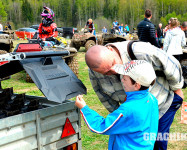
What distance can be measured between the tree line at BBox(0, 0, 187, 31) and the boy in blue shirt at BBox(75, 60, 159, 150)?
64137 mm

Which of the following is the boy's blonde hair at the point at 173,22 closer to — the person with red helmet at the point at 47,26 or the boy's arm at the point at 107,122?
the person with red helmet at the point at 47,26

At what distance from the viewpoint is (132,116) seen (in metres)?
2.04

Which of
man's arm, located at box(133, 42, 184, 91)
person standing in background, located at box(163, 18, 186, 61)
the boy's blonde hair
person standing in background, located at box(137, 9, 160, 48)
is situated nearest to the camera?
man's arm, located at box(133, 42, 184, 91)

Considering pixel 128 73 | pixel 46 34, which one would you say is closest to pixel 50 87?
pixel 128 73

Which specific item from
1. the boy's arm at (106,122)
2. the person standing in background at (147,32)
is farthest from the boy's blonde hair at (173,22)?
the boy's arm at (106,122)

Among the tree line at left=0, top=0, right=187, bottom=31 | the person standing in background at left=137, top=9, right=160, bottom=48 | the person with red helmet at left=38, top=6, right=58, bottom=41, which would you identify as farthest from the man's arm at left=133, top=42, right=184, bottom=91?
the tree line at left=0, top=0, right=187, bottom=31

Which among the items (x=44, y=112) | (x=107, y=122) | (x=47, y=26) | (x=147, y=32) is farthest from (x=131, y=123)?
(x=47, y=26)

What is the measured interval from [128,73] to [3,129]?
0.99 metres

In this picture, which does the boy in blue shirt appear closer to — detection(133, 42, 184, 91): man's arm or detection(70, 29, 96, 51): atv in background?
detection(133, 42, 184, 91): man's arm

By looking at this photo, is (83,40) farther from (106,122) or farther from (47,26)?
(106,122)

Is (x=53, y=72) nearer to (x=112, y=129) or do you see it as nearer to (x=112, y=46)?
(x=112, y=46)

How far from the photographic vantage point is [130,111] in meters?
2.04

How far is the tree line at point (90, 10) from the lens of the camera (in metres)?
68.1

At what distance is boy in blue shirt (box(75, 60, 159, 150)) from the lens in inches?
80.5
